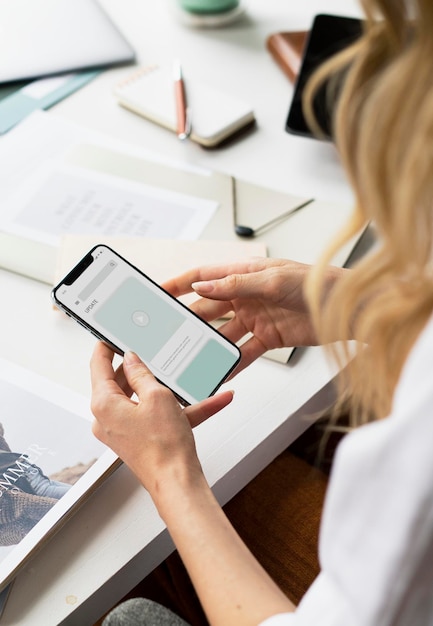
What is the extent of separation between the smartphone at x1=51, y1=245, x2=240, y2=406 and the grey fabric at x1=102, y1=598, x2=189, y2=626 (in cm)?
19

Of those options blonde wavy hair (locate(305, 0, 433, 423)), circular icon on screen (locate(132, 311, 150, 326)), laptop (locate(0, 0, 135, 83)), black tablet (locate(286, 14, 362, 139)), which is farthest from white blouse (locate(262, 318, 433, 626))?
laptop (locate(0, 0, 135, 83))

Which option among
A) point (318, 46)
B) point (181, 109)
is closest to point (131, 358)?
point (181, 109)

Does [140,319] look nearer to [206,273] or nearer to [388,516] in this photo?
[206,273]

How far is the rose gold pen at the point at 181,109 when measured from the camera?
3.07 ft

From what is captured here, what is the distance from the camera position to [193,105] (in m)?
0.97

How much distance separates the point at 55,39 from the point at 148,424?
74cm

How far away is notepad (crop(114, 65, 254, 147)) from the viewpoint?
94cm

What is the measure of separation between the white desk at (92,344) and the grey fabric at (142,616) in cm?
5

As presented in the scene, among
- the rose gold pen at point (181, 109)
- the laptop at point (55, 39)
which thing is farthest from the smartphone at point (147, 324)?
the laptop at point (55, 39)

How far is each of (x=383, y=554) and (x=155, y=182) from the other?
0.62 meters

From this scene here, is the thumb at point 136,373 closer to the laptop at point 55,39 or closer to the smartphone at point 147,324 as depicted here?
the smartphone at point 147,324

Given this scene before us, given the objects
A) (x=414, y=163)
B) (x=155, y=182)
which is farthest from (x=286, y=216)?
(x=414, y=163)

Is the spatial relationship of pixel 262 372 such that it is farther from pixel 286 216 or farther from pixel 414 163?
pixel 414 163

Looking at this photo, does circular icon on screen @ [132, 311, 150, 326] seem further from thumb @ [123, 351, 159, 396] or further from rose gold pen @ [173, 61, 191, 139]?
rose gold pen @ [173, 61, 191, 139]
